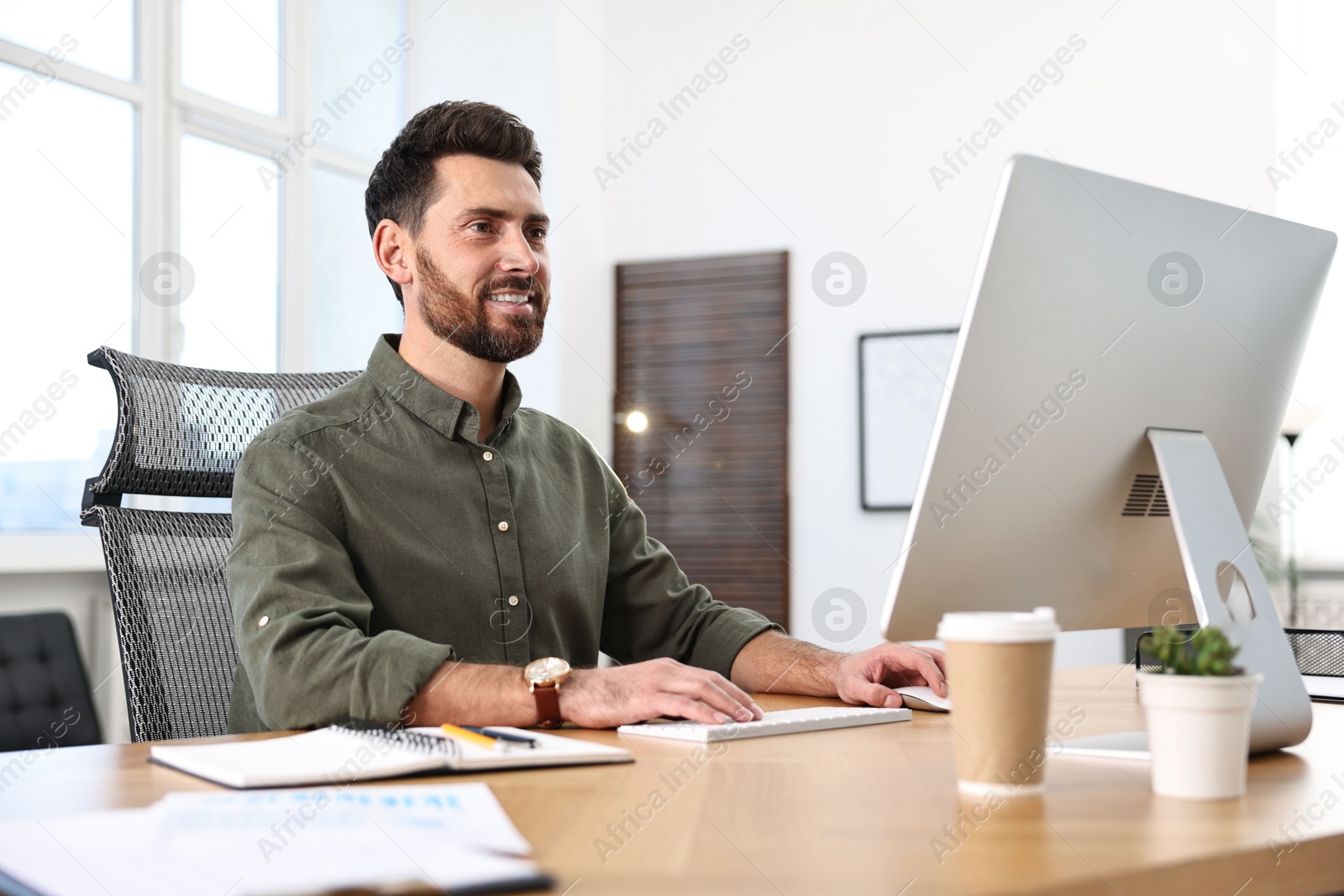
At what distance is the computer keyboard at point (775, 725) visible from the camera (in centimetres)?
105

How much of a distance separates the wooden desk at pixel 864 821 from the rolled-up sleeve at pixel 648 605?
676mm

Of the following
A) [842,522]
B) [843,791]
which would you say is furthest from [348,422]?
[842,522]

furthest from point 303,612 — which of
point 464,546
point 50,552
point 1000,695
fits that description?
point 50,552

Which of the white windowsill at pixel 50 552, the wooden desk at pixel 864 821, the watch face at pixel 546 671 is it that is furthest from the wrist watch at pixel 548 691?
the white windowsill at pixel 50 552

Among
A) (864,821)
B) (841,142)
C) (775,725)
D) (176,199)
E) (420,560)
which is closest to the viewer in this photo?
(864,821)

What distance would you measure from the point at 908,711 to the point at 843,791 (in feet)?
1.43

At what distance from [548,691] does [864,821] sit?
1.58 feet

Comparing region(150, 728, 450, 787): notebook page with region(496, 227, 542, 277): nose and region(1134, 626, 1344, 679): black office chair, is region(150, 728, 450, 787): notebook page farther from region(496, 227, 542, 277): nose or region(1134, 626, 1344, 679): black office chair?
region(1134, 626, 1344, 679): black office chair

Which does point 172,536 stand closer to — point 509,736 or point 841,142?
point 509,736

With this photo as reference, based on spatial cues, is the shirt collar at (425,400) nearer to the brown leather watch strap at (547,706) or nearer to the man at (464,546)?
the man at (464,546)

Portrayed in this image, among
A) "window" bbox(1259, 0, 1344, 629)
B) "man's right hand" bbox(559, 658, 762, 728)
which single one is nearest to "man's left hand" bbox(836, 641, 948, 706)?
"man's right hand" bbox(559, 658, 762, 728)

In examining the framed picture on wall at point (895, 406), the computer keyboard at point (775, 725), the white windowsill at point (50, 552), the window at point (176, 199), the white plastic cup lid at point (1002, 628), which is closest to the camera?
the white plastic cup lid at point (1002, 628)

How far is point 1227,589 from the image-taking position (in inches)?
39.9

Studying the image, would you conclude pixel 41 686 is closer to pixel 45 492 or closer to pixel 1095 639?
pixel 45 492
